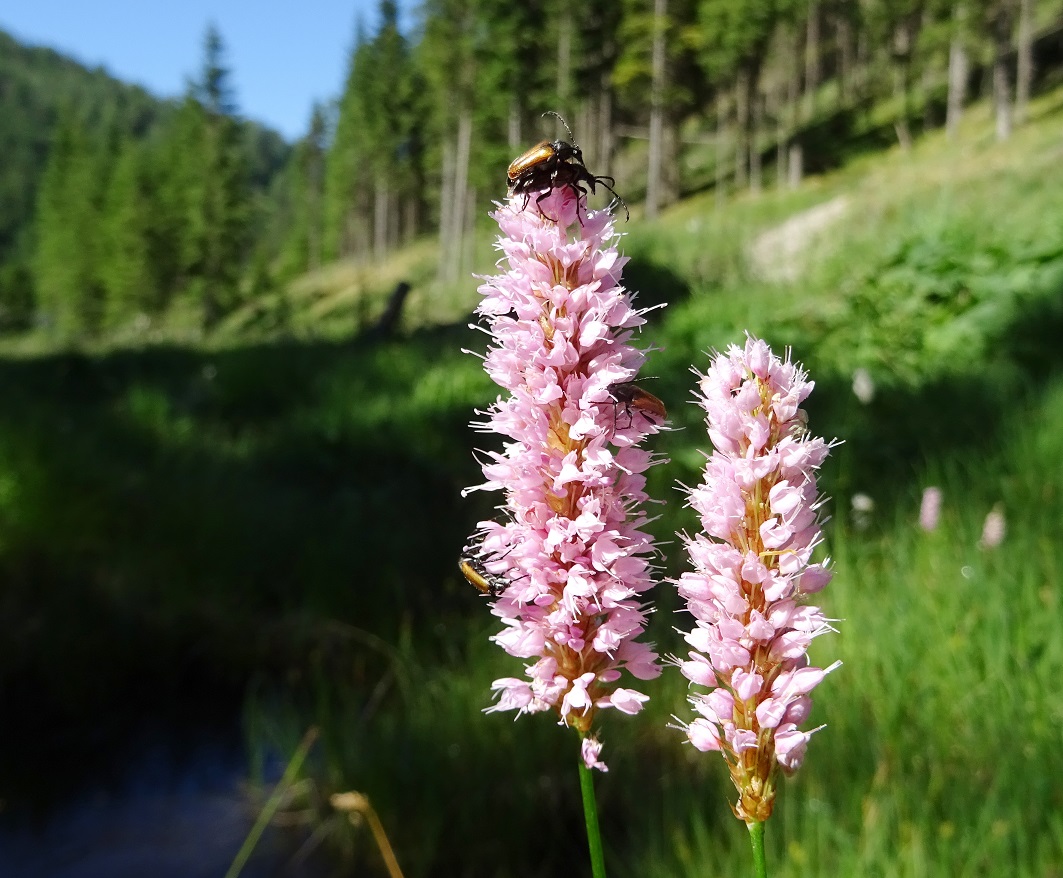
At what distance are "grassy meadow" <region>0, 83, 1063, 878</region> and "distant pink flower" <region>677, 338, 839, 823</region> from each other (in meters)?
0.84

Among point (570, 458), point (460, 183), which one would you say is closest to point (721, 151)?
point (460, 183)

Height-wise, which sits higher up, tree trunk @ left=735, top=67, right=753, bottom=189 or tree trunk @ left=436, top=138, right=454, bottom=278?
tree trunk @ left=735, top=67, right=753, bottom=189

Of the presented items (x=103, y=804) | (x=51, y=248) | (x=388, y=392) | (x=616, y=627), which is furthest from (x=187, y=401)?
(x=51, y=248)

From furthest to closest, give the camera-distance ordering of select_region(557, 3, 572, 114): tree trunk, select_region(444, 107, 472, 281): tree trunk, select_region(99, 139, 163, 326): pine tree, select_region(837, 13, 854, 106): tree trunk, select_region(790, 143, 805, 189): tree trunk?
1. select_region(99, 139, 163, 326): pine tree
2. select_region(837, 13, 854, 106): tree trunk
3. select_region(444, 107, 472, 281): tree trunk
4. select_region(790, 143, 805, 189): tree trunk
5. select_region(557, 3, 572, 114): tree trunk

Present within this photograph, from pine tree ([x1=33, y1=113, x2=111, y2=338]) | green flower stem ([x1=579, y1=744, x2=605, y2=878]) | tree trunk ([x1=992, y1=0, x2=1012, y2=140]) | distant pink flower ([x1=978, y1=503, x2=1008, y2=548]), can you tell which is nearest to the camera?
green flower stem ([x1=579, y1=744, x2=605, y2=878])

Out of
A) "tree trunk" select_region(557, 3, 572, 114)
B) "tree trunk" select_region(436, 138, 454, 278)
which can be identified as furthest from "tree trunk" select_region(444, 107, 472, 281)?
"tree trunk" select_region(557, 3, 572, 114)

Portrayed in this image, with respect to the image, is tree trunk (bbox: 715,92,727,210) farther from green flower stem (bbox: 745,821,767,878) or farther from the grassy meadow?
green flower stem (bbox: 745,821,767,878)

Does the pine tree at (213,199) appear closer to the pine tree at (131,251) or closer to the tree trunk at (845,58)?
the pine tree at (131,251)

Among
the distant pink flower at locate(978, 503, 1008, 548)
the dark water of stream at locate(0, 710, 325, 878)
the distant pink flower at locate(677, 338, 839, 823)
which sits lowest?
the dark water of stream at locate(0, 710, 325, 878)

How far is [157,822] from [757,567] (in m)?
5.35

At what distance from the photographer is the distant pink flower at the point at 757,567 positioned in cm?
101

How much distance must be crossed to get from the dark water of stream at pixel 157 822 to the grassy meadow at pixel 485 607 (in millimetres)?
199

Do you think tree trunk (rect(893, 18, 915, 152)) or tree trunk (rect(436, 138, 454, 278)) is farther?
tree trunk (rect(893, 18, 915, 152))

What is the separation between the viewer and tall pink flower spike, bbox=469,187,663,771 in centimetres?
113
